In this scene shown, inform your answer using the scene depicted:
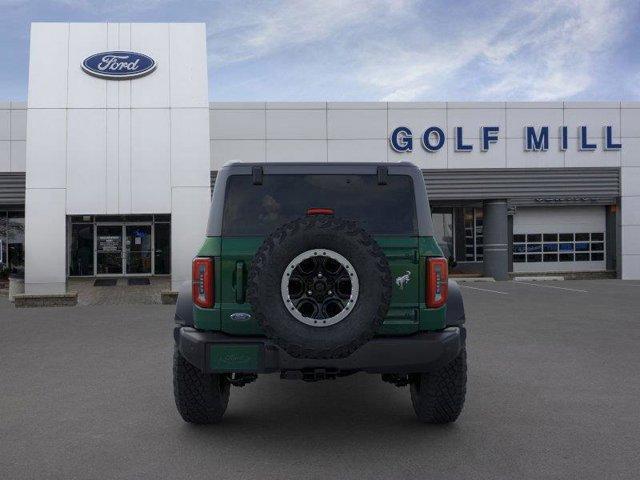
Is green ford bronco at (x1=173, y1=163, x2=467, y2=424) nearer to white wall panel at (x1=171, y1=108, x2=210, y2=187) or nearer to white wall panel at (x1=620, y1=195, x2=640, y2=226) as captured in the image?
white wall panel at (x1=171, y1=108, x2=210, y2=187)

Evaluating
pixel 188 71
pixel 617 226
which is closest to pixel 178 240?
pixel 188 71

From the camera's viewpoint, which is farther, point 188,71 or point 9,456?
point 188,71

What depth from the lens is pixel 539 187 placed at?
2719cm

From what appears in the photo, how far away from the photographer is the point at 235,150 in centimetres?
2570

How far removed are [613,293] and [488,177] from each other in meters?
9.15

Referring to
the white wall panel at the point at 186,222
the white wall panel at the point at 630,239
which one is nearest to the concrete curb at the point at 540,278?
the white wall panel at the point at 630,239

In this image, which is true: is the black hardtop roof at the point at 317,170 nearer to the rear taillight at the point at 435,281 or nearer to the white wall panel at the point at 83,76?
the rear taillight at the point at 435,281

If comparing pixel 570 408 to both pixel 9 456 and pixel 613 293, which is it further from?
pixel 613 293

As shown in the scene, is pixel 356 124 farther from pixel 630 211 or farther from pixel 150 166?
pixel 630 211

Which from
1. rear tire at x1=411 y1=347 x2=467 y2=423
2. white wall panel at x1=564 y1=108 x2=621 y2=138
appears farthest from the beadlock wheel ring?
white wall panel at x1=564 y1=108 x2=621 y2=138

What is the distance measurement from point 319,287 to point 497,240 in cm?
2451

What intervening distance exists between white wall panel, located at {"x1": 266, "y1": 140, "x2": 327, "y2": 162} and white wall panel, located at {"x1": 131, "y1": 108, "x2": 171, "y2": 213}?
24.2ft

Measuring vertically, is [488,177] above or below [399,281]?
above

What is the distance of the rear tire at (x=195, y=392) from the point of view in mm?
4824
